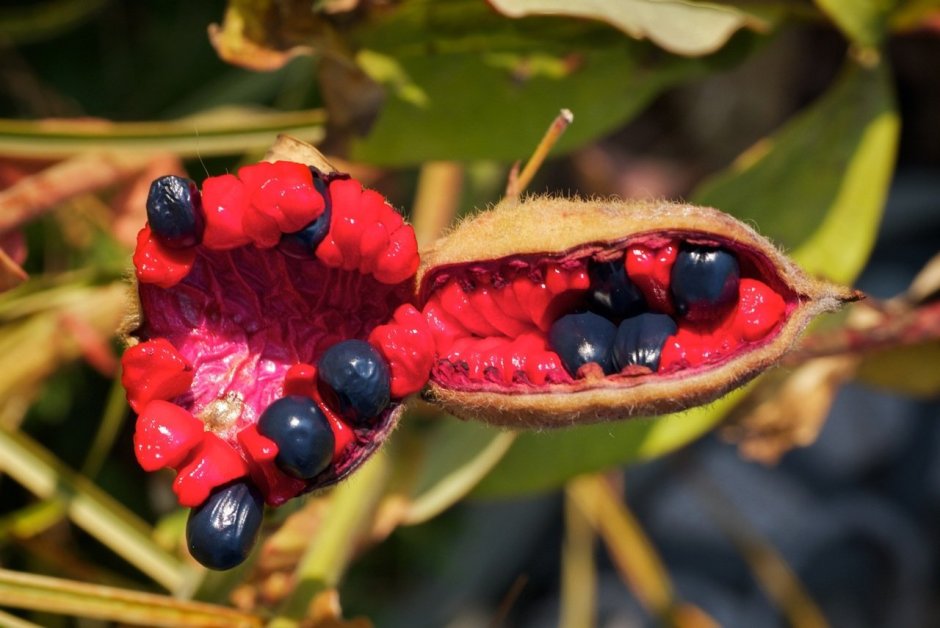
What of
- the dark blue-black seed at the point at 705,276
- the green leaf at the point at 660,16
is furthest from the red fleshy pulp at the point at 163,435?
the green leaf at the point at 660,16

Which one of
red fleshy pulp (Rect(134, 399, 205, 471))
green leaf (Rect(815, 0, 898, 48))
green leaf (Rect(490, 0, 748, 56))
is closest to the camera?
red fleshy pulp (Rect(134, 399, 205, 471))

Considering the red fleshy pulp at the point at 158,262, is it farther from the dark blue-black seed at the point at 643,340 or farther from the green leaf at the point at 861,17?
the green leaf at the point at 861,17

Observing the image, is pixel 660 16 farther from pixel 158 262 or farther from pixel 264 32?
pixel 158 262

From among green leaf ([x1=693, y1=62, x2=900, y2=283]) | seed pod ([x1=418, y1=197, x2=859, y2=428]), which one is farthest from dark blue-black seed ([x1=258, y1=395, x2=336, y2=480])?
green leaf ([x1=693, y1=62, x2=900, y2=283])

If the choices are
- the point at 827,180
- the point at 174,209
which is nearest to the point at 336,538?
the point at 174,209

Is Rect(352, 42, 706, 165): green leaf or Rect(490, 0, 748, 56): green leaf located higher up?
Rect(490, 0, 748, 56): green leaf

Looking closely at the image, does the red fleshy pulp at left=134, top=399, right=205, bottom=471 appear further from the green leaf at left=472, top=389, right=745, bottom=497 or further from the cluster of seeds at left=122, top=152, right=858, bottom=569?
the green leaf at left=472, top=389, right=745, bottom=497

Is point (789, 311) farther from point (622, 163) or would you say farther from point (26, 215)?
point (622, 163)
